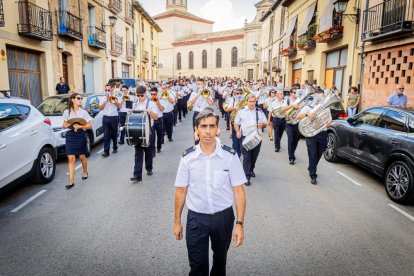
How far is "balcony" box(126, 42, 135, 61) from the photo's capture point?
29020 millimetres

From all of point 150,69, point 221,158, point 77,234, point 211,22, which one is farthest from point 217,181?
point 211,22

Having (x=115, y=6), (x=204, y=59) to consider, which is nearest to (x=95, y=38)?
(x=115, y=6)

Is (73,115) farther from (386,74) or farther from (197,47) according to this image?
(197,47)

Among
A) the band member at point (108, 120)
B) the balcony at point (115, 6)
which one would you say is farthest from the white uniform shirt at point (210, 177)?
A: the balcony at point (115, 6)

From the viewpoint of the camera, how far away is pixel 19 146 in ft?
18.6

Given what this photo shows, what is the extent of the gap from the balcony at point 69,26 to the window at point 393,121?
15.3 metres

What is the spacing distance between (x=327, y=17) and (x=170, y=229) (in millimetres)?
15833

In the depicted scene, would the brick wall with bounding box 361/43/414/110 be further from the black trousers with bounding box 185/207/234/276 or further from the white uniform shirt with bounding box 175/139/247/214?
the black trousers with bounding box 185/207/234/276

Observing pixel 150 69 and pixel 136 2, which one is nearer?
pixel 136 2

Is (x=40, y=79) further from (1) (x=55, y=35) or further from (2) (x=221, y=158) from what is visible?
(2) (x=221, y=158)

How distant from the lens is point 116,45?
25.8m

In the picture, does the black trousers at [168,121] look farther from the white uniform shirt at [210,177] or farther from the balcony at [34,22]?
the white uniform shirt at [210,177]

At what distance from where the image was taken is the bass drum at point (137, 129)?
6645 mm

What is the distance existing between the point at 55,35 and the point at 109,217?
1428 cm
